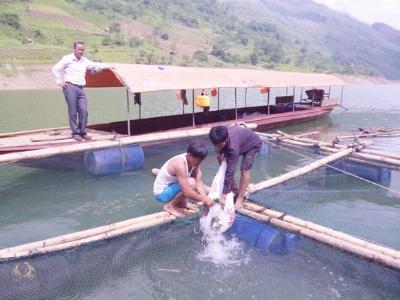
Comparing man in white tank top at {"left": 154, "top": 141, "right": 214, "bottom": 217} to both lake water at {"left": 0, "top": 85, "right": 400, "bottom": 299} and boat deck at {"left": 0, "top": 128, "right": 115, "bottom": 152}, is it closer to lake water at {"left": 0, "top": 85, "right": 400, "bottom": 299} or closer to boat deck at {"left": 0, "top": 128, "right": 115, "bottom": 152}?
lake water at {"left": 0, "top": 85, "right": 400, "bottom": 299}

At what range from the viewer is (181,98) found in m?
15.3

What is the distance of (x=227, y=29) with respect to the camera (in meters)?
170

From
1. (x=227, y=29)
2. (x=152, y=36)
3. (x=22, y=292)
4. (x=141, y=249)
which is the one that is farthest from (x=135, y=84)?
(x=227, y=29)

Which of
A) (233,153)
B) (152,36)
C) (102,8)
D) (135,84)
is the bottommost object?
(233,153)

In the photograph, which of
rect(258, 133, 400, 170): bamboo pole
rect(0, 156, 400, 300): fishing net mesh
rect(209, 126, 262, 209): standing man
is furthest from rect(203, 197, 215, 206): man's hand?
rect(258, 133, 400, 170): bamboo pole

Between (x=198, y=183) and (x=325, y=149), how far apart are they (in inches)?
219

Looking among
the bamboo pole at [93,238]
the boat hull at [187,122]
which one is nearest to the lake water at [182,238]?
the bamboo pole at [93,238]

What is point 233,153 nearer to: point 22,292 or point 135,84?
point 22,292

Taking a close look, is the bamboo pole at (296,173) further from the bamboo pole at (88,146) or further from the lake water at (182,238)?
the bamboo pole at (88,146)

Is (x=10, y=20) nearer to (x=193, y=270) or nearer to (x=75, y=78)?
(x=75, y=78)

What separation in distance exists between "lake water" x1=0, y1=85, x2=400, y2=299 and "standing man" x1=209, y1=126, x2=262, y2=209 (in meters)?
0.81

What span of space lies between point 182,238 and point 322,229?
2114mm

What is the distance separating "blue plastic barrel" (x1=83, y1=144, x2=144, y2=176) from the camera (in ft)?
33.9

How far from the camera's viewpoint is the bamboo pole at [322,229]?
5.14 m
